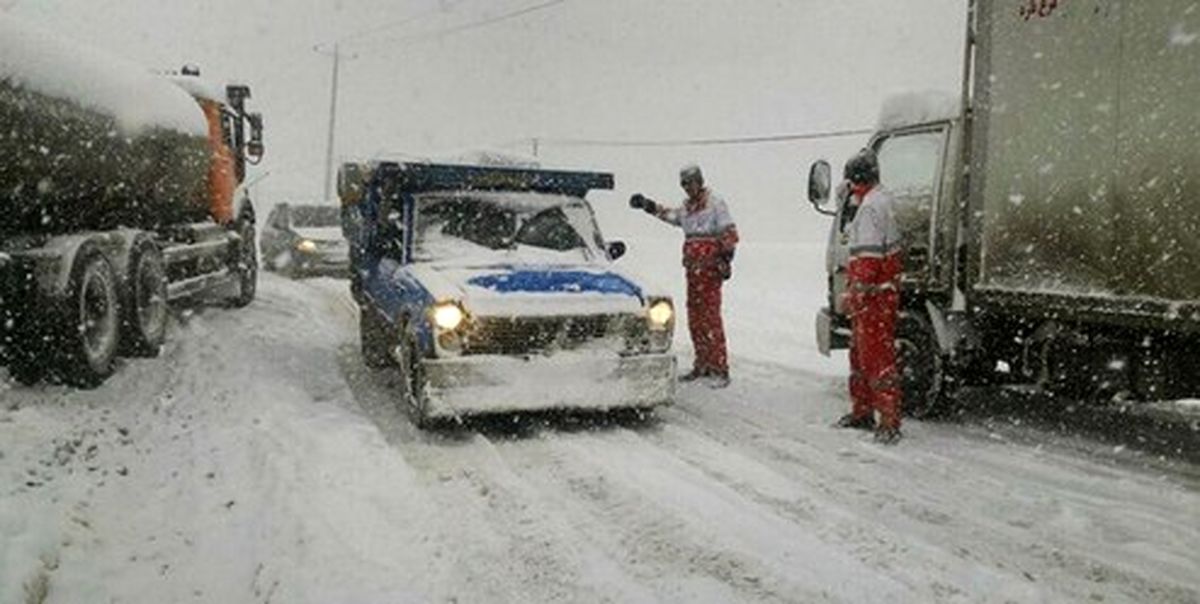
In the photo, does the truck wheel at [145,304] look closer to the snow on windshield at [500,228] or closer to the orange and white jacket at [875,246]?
the snow on windshield at [500,228]

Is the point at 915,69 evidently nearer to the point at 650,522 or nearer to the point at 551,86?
the point at 551,86

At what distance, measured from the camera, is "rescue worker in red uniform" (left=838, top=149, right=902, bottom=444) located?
20.7 feet

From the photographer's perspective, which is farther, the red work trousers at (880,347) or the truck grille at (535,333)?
the red work trousers at (880,347)

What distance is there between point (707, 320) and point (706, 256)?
53 centimetres

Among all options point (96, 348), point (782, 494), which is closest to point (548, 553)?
point (782, 494)

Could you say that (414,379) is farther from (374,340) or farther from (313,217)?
(313,217)

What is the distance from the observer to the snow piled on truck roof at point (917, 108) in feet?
23.0

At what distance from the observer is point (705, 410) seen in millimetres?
7297

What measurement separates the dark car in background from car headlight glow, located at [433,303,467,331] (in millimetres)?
11546

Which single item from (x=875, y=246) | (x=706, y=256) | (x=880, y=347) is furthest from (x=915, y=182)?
(x=706, y=256)

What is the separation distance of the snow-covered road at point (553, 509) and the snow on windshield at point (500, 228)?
1326 mm

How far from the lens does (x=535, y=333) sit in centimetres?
630

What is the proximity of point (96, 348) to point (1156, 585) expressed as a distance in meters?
7.13

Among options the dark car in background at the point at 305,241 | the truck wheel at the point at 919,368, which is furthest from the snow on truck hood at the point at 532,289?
the dark car in background at the point at 305,241
